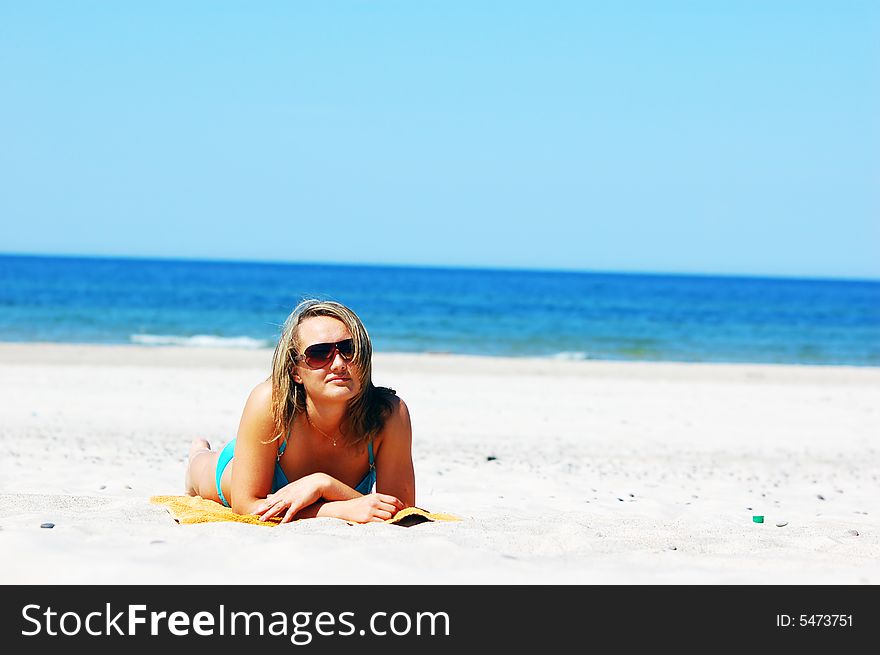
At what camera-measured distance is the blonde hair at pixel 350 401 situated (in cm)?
430

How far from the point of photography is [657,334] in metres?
35.0

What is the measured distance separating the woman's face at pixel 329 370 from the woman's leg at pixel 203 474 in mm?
1105

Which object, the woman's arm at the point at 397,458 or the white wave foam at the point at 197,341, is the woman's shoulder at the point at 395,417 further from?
the white wave foam at the point at 197,341

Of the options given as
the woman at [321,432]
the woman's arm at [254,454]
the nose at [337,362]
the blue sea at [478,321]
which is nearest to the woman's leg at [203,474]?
the woman at [321,432]

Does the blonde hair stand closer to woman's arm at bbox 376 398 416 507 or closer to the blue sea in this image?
woman's arm at bbox 376 398 416 507

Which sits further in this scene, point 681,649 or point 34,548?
point 34,548

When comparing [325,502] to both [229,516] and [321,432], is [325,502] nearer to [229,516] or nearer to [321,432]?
[321,432]

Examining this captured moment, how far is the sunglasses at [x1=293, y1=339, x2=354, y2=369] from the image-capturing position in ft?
13.9

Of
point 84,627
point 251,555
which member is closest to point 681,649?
point 251,555

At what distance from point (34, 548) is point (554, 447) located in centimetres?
650

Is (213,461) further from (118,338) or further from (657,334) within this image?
(657,334)

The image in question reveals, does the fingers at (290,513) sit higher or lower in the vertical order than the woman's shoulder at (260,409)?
lower

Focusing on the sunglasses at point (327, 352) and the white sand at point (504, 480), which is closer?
the white sand at point (504, 480)

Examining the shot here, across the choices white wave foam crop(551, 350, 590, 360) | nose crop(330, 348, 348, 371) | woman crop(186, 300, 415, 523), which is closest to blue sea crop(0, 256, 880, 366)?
white wave foam crop(551, 350, 590, 360)
